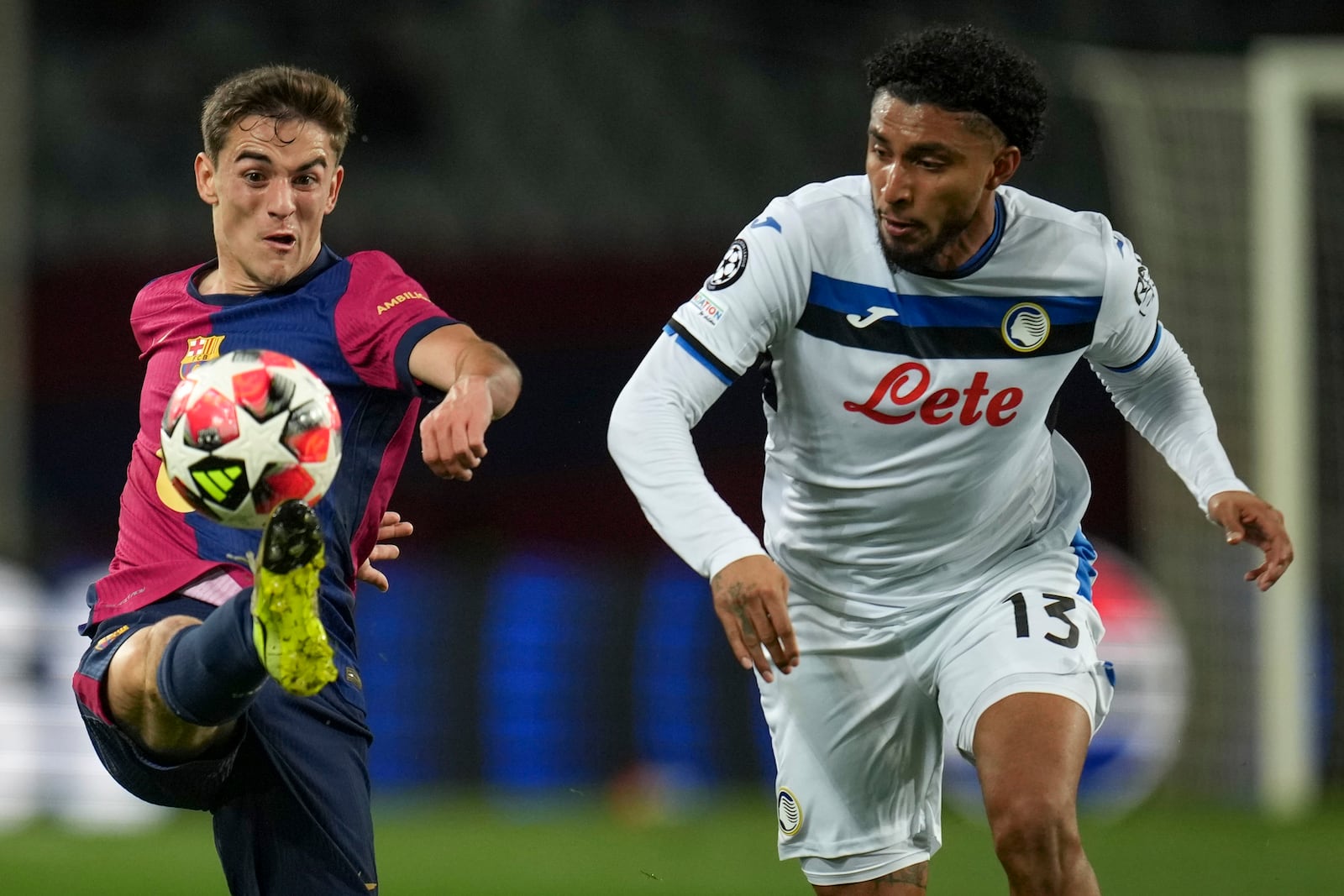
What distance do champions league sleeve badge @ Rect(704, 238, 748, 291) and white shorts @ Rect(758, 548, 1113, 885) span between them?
0.91 metres

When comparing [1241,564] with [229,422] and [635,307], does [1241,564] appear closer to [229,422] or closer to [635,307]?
[635,307]

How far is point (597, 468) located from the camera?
40.6ft

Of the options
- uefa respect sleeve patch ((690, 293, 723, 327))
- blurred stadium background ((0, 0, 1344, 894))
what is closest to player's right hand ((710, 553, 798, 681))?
uefa respect sleeve patch ((690, 293, 723, 327))

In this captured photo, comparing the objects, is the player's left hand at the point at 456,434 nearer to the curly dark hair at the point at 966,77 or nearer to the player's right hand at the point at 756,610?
the player's right hand at the point at 756,610

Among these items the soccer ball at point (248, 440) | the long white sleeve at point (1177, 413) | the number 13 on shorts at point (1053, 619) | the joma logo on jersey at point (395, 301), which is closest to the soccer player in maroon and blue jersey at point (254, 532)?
the joma logo on jersey at point (395, 301)

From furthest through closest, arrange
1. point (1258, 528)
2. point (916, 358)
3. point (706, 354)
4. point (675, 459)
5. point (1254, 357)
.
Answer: point (1254, 357), point (1258, 528), point (916, 358), point (706, 354), point (675, 459)

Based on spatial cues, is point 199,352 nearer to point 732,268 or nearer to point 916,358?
point 732,268

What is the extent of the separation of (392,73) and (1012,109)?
39.6ft

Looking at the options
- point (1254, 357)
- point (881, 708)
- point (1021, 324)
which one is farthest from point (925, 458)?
point (1254, 357)

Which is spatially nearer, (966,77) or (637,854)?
(966,77)

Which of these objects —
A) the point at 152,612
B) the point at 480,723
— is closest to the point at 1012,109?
the point at 152,612

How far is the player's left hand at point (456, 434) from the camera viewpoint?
11.5 ft

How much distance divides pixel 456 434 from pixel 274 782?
3.22ft

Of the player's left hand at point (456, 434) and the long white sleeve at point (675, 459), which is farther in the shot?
the long white sleeve at point (675, 459)
